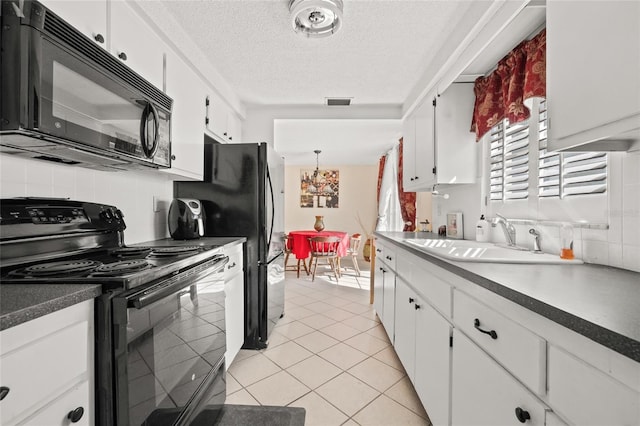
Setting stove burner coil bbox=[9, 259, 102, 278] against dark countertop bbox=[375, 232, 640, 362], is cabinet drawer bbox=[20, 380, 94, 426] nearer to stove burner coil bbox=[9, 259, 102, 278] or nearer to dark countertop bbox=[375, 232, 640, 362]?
stove burner coil bbox=[9, 259, 102, 278]

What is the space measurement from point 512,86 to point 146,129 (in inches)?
79.5

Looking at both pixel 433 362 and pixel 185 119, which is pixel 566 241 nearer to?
pixel 433 362

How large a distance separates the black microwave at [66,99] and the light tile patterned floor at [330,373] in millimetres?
1541

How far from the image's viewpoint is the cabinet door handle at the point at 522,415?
0.78 metres

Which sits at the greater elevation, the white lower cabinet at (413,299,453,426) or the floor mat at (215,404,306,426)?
the white lower cabinet at (413,299,453,426)

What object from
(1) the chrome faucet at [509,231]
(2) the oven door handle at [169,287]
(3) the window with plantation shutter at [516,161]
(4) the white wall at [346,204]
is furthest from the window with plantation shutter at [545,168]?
(4) the white wall at [346,204]

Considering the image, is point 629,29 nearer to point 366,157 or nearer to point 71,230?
point 71,230

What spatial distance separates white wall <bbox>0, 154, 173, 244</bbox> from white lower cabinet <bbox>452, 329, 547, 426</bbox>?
1.88 m

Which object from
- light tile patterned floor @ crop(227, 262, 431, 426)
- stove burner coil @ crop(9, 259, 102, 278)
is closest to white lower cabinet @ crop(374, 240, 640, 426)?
light tile patterned floor @ crop(227, 262, 431, 426)

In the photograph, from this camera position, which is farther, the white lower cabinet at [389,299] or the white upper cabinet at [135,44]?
the white lower cabinet at [389,299]

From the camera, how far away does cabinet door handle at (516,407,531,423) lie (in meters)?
0.78

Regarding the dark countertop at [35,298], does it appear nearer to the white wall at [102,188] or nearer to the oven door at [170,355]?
the oven door at [170,355]

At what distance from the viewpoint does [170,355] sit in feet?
3.88

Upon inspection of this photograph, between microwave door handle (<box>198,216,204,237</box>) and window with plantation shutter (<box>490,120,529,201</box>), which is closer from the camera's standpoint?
window with plantation shutter (<box>490,120,529,201</box>)
